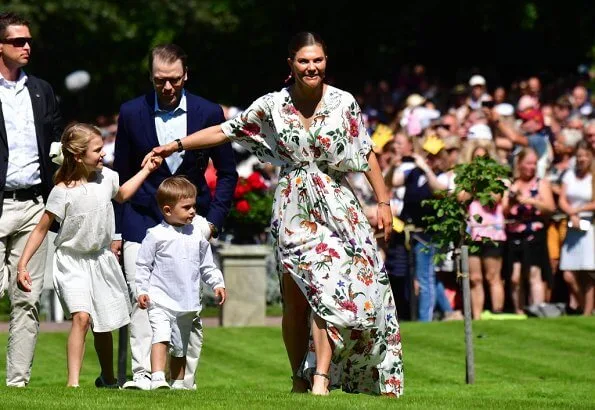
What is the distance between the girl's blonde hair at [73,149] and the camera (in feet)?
38.5

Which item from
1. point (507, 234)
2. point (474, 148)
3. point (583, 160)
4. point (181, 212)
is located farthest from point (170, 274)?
point (583, 160)

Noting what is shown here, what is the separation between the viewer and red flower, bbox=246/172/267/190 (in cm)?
2070

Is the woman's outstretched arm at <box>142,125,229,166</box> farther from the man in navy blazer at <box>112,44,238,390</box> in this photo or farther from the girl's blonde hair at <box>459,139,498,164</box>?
the girl's blonde hair at <box>459,139,498,164</box>

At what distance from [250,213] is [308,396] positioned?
951 cm

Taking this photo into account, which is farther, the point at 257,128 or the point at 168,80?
the point at 168,80

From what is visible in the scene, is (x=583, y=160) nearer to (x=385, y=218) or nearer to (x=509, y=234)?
(x=509, y=234)

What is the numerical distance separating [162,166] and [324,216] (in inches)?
56.2

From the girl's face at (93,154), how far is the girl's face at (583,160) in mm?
8433

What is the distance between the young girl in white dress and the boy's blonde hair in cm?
20

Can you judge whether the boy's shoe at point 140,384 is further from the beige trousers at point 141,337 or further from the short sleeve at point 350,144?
the short sleeve at point 350,144

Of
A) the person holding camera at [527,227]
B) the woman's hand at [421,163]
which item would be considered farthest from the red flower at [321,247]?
the person holding camera at [527,227]

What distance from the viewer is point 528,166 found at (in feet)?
62.7

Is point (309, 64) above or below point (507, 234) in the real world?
above

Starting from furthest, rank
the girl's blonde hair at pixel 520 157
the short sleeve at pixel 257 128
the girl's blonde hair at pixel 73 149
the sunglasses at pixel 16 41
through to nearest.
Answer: the girl's blonde hair at pixel 520 157, the sunglasses at pixel 16 41, the girl's blonde hair at pixel 73 149, the short sleeve at pixel 257 128
